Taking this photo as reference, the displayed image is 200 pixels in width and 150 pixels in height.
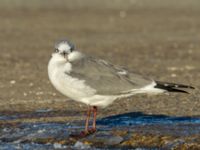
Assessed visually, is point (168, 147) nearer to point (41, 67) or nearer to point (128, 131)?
point (128, 131)

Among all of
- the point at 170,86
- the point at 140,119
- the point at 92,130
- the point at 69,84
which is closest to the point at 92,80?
the point at 69,84

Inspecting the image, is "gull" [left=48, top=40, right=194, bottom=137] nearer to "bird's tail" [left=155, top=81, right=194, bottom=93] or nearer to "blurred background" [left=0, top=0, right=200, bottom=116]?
"bird's tail" [left=155, top=81, right=194, bottom=93]

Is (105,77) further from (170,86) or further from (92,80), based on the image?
(170,86)

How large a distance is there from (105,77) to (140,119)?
A: 127 cm

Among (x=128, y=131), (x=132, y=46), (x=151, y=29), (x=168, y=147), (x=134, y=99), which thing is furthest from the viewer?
(x=151, y=29)

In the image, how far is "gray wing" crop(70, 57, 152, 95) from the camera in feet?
28.9

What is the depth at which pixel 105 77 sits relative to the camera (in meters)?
A: 8.91

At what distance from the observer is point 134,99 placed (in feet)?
38.2

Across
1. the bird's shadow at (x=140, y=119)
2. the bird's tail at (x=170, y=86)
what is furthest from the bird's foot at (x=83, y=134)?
the bird's tail at (x=170, y=86)

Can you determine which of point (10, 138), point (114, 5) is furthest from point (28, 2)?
point (10, 138)

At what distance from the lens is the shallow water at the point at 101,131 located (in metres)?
8.70

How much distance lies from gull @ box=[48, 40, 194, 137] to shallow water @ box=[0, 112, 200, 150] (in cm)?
25

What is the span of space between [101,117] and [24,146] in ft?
6.09

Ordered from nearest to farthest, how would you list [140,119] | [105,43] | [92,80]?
[92,80] < [140,119] < [105,43]
